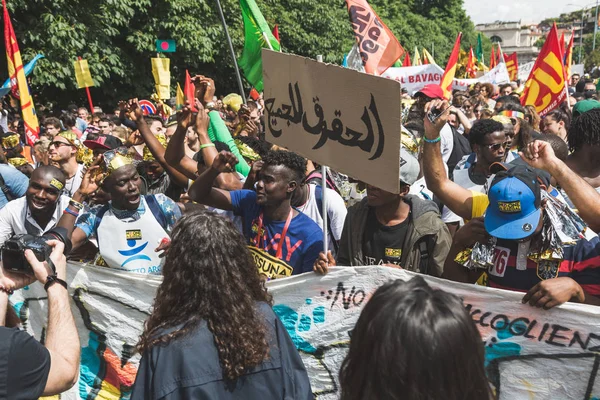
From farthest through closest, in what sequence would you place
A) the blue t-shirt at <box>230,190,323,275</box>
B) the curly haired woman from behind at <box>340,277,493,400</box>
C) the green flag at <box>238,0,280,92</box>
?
the green flag at <box>238,0,280,92</box>
the blue t-shirt at <box>230,190,323,275</box>
the curly haired woman from behind at <box>340,277,493,400</box>

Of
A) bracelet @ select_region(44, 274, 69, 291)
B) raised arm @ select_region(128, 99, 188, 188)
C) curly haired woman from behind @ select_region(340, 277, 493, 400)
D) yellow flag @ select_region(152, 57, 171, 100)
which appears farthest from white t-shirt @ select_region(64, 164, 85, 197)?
yellow flag @ select_region(152, 57, 171, 100)

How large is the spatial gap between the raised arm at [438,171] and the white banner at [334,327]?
535mm

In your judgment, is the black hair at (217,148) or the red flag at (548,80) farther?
the red flag at (548,80)

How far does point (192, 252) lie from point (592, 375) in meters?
1.66

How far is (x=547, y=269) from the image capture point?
9.36 feet

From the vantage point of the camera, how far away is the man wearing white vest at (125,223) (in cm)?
396

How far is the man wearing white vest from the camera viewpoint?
13.0 ft

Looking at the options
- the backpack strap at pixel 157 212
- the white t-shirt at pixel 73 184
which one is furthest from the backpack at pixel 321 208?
the white t-shirt at pixel 73 184

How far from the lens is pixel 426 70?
12867mm

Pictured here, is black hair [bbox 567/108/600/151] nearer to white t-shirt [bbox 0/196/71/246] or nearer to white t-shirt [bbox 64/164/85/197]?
white t-shirt [bbox 0/196/71/246]

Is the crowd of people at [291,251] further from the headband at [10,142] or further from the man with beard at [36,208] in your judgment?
the headband at [10,142]

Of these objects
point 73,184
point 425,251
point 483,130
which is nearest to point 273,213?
point 425,251

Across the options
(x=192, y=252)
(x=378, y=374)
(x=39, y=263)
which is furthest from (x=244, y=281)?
(x=378, y=374)

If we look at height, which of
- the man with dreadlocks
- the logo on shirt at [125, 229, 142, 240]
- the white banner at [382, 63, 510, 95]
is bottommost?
the logo on shirt at [125, 229, 142, 240]
